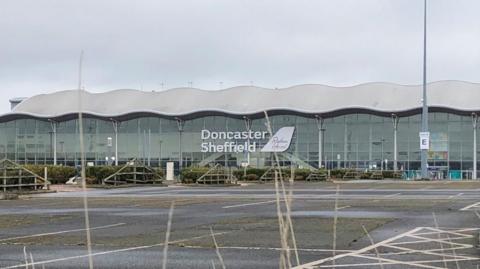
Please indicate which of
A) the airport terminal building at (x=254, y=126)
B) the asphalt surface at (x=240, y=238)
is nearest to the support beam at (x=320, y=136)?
the airport terminal building at (x=254, y=126)

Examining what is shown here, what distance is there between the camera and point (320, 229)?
12344 millimetres

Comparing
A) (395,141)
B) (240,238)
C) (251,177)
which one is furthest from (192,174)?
(395,141)

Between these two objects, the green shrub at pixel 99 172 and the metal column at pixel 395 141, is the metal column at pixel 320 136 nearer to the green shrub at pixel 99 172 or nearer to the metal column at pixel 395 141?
the metal column at pixel 395 141

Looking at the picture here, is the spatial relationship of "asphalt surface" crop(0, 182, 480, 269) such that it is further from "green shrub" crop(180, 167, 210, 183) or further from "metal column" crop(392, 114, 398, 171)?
"metal column" crop(392, 114, 398, 171)

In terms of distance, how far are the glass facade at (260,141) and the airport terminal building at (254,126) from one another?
0.12 meters

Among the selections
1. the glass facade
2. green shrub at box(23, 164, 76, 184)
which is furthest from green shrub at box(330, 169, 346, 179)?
green shrub at box(23, 164, 76, 184)

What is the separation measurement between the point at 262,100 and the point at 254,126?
3.57 m

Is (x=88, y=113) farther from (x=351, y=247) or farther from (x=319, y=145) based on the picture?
(x=351, y=247)

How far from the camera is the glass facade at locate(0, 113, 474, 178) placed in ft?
258

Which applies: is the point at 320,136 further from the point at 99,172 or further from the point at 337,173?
the point at 99,172

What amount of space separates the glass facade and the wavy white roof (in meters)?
1.58

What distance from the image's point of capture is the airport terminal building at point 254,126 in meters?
78.6

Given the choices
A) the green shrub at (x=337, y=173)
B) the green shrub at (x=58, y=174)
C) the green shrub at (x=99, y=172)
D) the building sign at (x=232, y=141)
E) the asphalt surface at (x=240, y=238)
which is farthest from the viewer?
the building sign at (x=232, y=141)

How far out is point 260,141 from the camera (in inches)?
3351
